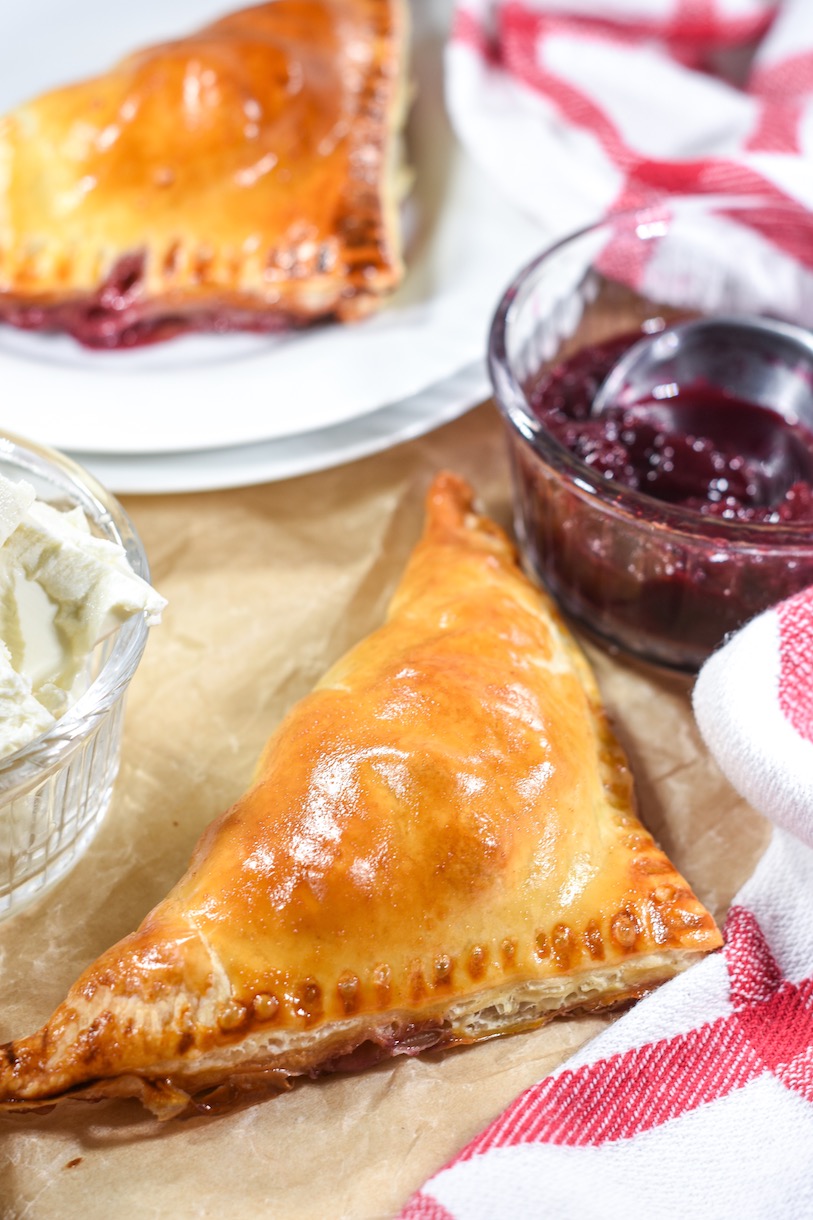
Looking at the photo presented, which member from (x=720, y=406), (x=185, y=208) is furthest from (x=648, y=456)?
(x=185, y=208)

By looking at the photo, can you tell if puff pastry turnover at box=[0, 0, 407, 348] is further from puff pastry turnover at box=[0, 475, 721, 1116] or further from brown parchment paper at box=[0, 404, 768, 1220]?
puff pastry turnover at box=[0, 475, 721, 1116]

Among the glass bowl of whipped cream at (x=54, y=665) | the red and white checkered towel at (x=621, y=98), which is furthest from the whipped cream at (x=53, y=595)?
the red and white checkered towel at (x=621, y=98)

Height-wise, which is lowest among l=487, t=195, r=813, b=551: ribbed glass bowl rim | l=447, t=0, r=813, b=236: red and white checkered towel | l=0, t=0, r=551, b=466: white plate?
l=0, t=0, r=551, b=466: white plate

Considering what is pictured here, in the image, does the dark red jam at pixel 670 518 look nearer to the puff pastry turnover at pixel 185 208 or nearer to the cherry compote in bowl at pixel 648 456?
the cherry compote in bowl at pixel 648 456

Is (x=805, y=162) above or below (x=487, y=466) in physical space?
above

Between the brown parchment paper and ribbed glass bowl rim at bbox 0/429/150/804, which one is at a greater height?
ribbed glass bowl rim at bbox 0/429/150/804

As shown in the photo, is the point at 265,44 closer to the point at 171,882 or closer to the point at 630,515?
the point at 630,515

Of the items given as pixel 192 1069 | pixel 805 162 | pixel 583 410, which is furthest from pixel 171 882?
pixel 805 162

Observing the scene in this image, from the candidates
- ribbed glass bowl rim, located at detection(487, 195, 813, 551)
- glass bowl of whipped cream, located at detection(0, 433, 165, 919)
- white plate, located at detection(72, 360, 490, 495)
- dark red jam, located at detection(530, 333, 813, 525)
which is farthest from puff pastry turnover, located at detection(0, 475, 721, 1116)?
white plate, located at detection(72, 360, 490, 495)
